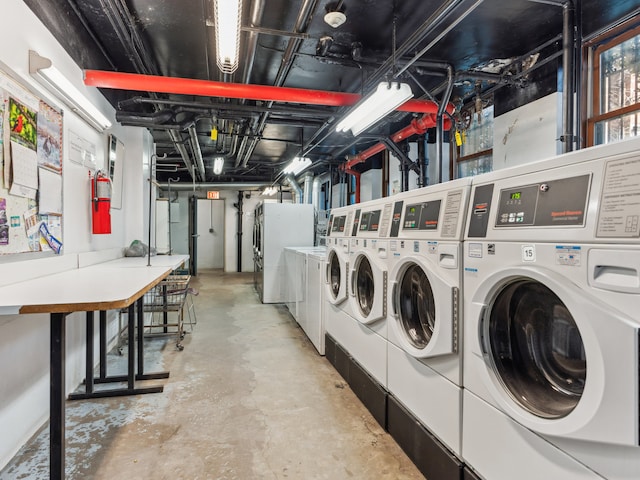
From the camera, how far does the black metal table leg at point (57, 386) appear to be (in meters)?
1.42

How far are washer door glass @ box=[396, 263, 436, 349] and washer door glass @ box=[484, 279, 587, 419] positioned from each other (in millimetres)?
502

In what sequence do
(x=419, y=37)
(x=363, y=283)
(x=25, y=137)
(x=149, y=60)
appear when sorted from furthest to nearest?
(x=149, y=60) < (x=363, y=283) < (x=419, y=37) < (x=25, y=137)

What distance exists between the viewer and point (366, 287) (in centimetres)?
270

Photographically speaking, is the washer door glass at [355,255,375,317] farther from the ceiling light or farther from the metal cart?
the metal cart

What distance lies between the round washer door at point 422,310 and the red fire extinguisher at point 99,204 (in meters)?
2.57

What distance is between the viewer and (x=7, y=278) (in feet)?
6.11

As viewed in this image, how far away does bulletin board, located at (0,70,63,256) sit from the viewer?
1853 mm

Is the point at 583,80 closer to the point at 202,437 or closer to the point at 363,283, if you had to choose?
the point at 363,283

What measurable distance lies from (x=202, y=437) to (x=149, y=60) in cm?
317

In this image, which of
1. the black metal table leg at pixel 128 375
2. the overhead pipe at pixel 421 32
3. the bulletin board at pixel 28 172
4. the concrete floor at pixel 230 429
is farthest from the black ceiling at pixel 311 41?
the concrete floor at pixel 230 429

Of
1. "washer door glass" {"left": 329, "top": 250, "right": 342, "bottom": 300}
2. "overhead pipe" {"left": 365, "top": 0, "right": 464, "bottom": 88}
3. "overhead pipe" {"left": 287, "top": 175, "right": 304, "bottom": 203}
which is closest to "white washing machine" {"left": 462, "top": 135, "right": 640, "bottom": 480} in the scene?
"overhead pipe" {"left": 365, "top": 0, "right": 464, "bottom": 88}

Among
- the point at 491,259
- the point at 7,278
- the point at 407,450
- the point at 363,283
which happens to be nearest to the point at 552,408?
the point at 491,259

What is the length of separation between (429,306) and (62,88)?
2.71 metres

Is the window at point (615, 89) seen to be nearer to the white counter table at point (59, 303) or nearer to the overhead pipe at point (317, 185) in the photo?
the white counter table at point (59, 303)
